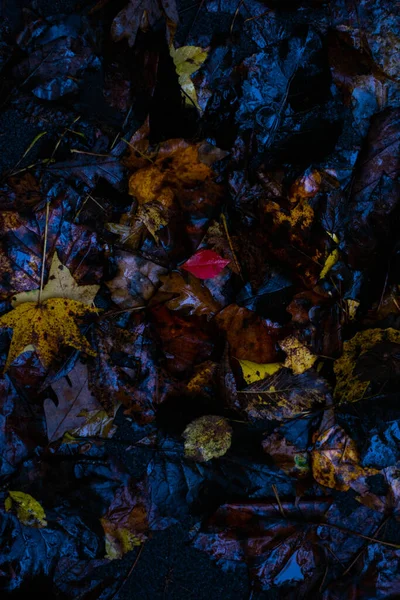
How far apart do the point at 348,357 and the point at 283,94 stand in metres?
1.07

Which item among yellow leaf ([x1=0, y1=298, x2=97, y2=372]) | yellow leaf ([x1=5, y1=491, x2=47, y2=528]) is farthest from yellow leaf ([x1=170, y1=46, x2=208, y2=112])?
yellow leaf ([x1=5, y1=491, x2=47, y2=528])

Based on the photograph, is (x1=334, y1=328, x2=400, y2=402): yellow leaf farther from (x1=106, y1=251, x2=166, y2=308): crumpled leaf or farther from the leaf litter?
(x1=106, y1=251, x2=166, y2=308): crumpled leaf

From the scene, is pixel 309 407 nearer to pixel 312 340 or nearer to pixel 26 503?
pixel 312 340

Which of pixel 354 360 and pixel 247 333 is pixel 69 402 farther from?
pixel 354 360

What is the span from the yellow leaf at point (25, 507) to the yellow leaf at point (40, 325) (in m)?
0.49

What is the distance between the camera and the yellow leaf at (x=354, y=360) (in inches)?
67.6

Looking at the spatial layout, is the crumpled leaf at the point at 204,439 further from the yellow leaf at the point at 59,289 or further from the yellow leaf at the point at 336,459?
the yellow leaf at the point at 59,289

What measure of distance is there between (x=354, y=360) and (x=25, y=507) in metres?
1.33

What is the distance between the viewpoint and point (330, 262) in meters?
1.74

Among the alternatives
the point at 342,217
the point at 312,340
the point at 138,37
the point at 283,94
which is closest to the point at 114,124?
the point at 138,37

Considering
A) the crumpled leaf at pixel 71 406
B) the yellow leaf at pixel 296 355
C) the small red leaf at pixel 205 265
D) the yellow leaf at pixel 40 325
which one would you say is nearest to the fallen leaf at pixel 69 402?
the crumpled leaf at pixel 71 406

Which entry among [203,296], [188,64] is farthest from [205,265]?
[188,64]

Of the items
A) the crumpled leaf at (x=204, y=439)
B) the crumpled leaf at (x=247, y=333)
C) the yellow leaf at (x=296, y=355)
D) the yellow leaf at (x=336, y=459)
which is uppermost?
the crumpled leaf at (x=247, y=333)

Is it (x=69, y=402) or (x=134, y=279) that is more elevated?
(x=134, y=279)
